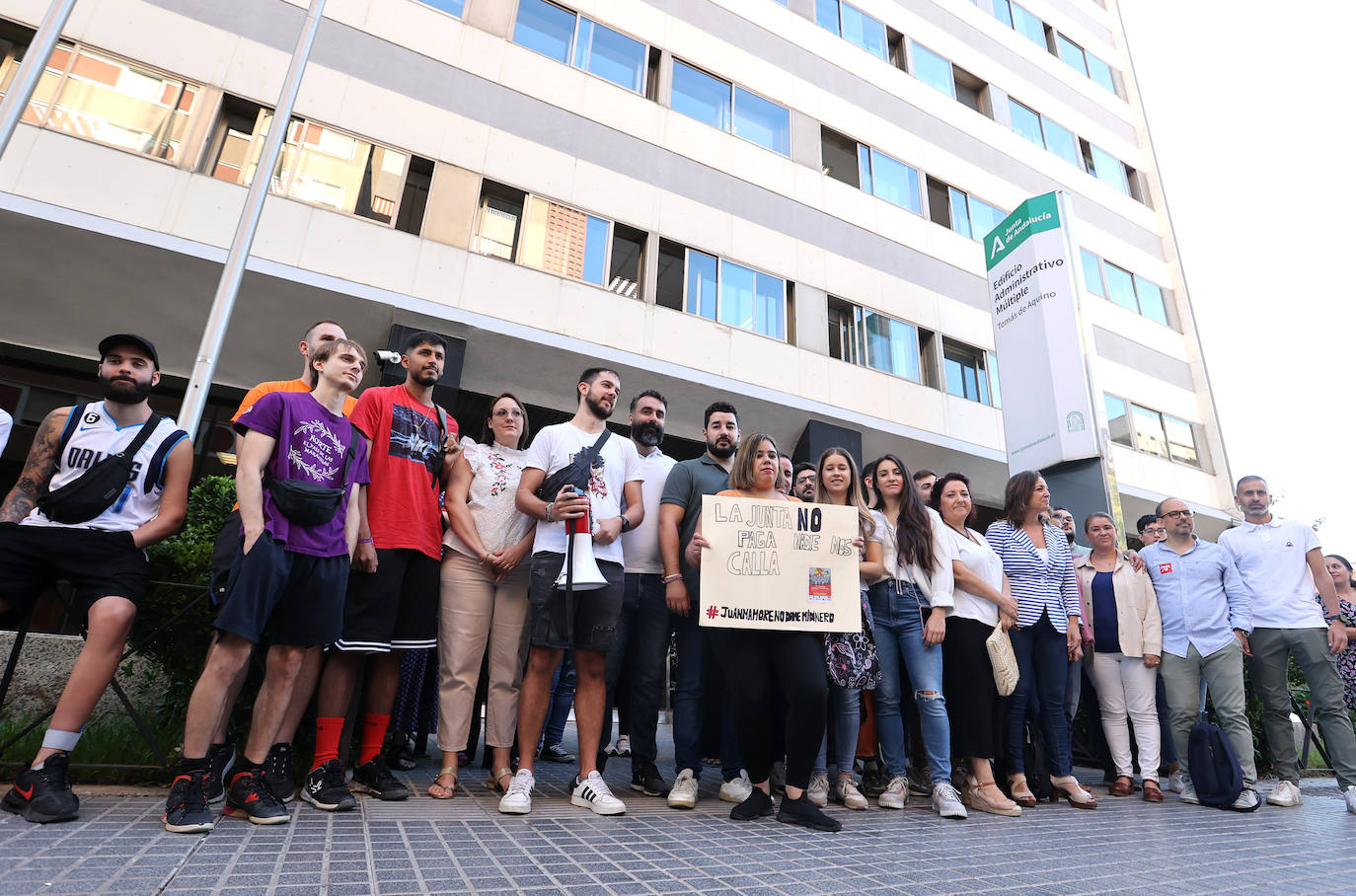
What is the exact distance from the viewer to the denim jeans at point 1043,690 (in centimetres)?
462

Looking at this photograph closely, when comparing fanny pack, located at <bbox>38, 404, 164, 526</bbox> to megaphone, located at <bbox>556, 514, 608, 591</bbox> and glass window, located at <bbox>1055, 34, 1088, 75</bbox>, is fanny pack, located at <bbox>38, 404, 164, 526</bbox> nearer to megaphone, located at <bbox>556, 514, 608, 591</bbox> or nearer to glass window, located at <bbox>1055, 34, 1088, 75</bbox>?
megaphone, located at <bbox>556, 514, 608, 591</bbox>

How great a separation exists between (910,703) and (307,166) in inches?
400

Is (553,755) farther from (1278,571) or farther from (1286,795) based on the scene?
(1278,571)

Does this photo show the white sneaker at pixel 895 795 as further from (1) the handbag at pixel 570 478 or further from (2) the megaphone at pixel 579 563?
(1) the handbag at pixel 570 478

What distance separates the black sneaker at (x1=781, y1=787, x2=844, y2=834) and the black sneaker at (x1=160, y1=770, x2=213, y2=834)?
99.0 inches

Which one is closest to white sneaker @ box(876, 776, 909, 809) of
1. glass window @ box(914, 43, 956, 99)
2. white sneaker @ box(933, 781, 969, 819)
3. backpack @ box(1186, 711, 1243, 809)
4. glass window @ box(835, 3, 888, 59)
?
white sneaker @ box(933, 781, 969, 819)

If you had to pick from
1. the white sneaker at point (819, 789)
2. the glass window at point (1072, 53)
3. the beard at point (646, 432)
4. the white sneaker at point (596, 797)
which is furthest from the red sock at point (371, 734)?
the glass window at point (1072, 53)

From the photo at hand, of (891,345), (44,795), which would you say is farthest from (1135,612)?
(891,345)

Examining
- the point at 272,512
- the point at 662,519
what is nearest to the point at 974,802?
the point at 662,519

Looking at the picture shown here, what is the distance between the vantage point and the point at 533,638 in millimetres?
3588

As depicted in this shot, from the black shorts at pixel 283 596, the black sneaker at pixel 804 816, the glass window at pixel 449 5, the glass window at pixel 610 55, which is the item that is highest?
the glass window at pixel 610 55

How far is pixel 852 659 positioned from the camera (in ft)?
13.2

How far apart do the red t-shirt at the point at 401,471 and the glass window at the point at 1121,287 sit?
1939cm

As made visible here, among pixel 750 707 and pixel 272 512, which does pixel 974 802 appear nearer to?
pixel 750 707
